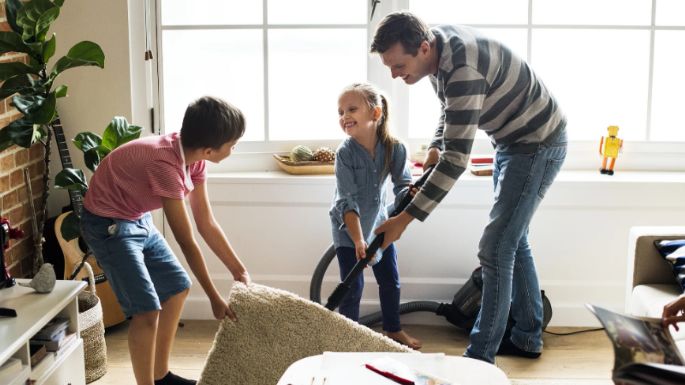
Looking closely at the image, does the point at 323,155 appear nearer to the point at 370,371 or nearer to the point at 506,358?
the point at 506,358

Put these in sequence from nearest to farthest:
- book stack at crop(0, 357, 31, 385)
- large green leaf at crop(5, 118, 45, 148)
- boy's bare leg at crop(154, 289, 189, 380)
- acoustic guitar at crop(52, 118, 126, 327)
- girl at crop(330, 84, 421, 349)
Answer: book stack at crop(0, 357, 31, 385) < boy's bare leg at crop(154, 289, 189, 380) < large green leaf at crop(5, 118, 45, 148) < girl at crop(330, 84, 421, 349) < acoustic guitar at crop(52, 118, 126, 327)

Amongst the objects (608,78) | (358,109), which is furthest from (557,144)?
(608,78)

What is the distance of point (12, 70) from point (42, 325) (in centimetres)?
93

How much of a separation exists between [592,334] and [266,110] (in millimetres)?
1612

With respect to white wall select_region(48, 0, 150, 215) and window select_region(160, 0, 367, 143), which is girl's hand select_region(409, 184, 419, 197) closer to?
window select_region(160, 0, 367, 143)

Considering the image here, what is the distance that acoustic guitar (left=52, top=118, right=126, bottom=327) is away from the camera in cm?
343

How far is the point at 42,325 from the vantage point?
2.55 meters

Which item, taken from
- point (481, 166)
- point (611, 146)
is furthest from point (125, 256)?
point (611, 146)

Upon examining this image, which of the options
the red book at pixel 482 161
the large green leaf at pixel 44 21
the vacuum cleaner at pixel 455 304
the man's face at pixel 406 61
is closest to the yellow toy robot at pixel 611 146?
the red book at pixel 482 161

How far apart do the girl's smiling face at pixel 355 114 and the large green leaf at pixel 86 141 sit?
873mm

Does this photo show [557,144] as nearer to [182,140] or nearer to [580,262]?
[580,262]

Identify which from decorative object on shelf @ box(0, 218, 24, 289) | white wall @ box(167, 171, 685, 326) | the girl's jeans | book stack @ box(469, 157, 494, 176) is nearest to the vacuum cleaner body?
Answer: white wall @ box(167, 171, 685, 326)

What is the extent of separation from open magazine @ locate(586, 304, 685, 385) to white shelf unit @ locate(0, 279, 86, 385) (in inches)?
58.1

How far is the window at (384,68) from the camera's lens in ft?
12.3
